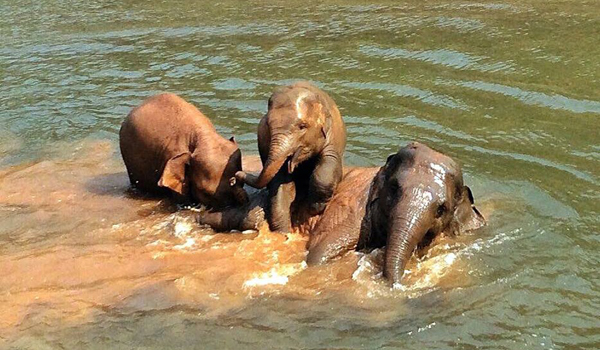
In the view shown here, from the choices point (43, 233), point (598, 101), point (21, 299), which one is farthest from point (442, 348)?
point (598, 101)

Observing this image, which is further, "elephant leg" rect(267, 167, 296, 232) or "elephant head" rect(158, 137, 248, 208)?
"elephant head" rect(158, 137, 248, 208)

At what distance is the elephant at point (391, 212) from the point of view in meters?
7.08

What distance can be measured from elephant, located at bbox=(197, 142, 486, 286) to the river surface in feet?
0.54

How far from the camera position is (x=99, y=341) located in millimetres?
6609

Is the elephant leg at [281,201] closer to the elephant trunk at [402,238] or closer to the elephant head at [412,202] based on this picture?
the elephant head at [412,202]

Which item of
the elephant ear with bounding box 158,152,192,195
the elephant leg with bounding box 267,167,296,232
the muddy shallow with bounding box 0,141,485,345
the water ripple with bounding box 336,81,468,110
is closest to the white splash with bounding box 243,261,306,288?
the muddy shallow with bounding box 0,141,485,345

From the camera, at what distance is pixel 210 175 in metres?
8.73

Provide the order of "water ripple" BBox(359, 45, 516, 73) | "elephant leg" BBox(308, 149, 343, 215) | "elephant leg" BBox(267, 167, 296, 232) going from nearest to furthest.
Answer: "elephant leg" BBox(308, 149, 343, 215) → "elephant leg" BBox(267, 167, 296, 232) → "water ripple" BBox(359, 45, 516, 73)

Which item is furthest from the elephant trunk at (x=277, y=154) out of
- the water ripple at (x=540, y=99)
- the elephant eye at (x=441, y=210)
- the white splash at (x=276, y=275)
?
the water ripple at (x=540, y=99)

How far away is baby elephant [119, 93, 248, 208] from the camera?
8.72 metres

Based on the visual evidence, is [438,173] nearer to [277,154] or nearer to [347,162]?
[277,154]

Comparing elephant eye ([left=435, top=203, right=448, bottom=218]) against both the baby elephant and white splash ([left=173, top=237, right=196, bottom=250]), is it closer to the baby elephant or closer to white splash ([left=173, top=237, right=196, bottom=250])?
the baby elephant

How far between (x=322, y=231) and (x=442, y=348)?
79.8 inches

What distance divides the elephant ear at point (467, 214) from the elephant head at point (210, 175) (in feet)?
7.14
